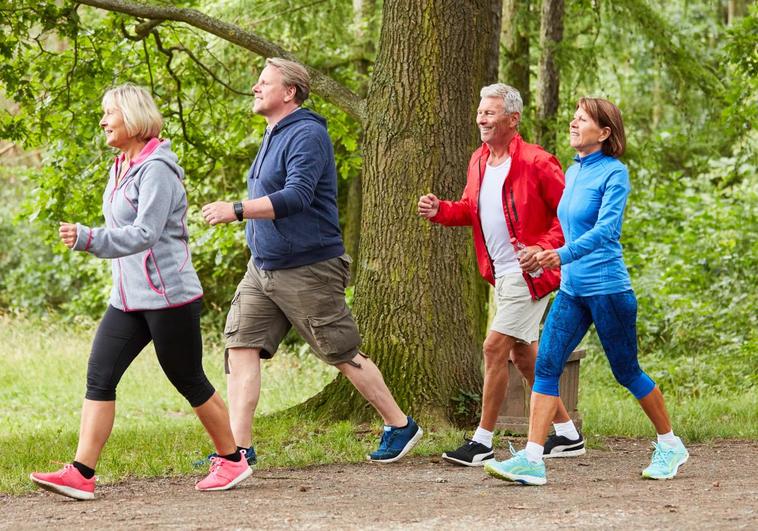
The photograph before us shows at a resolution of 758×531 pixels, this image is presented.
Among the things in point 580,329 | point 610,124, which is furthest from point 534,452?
point 610,124

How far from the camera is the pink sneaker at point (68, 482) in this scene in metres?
5.07

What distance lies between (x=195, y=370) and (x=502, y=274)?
6.09ft

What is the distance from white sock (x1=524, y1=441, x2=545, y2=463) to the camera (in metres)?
5.45

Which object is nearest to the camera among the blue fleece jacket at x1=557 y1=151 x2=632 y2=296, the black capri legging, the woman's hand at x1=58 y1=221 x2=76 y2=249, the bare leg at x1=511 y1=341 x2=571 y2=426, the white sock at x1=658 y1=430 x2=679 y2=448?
the woman's hand at x1=58 y1=221 x2=76 y2=249

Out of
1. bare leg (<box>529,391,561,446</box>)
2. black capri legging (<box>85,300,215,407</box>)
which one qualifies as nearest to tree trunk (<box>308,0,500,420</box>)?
bare leg (<box>529,391,561,446</box>)

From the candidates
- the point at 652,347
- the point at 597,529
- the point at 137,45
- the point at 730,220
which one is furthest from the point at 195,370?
the point at 730,220

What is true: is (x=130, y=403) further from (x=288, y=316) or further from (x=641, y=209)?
(x=641, y=209)

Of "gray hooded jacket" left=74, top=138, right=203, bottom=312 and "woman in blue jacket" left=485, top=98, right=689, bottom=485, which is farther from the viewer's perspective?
"woman in blue jacket" left=485, top=98, right=689, bottom=485

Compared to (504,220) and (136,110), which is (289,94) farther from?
(504,220)

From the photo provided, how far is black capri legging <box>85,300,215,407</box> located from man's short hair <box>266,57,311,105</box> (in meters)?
1.39

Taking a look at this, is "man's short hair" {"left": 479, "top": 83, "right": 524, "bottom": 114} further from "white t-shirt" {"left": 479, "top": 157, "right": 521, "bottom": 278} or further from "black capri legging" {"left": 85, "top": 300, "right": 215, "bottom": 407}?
"black capri legging" {"left": 85, "top": 300, "right": 215, "bottom": 407}

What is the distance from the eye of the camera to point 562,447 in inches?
261

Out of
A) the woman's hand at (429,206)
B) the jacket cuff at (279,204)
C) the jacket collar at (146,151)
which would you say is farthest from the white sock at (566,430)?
the jacket collar at (146,151)

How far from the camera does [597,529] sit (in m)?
4.32
